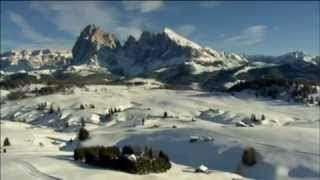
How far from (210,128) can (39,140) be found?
140 feet

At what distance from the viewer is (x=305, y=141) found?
302 ft

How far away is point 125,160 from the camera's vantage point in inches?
2891

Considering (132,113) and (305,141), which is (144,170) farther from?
(132,113)

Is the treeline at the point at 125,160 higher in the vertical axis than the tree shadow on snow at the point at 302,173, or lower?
higher

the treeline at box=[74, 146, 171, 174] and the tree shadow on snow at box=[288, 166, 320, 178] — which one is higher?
the treeline at box=[74, 146, 171, 174]

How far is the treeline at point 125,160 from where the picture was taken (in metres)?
72.7

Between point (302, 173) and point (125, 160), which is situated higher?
point (125, 160)

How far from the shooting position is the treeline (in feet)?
238

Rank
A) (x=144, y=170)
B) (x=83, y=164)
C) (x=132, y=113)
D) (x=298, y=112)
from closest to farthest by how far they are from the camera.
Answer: (x=144, y=170) < (x=83, y=164) < (x=298, y=112) < (x=132, y=113)

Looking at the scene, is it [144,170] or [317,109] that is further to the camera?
[317,109]

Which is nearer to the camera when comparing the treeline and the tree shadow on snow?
the treeline

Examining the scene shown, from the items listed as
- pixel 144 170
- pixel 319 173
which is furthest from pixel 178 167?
pixel 319 173

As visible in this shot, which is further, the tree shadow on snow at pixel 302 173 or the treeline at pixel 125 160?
the tree shadow on snow at pixel 302 173

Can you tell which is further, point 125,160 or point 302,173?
point 302,173
